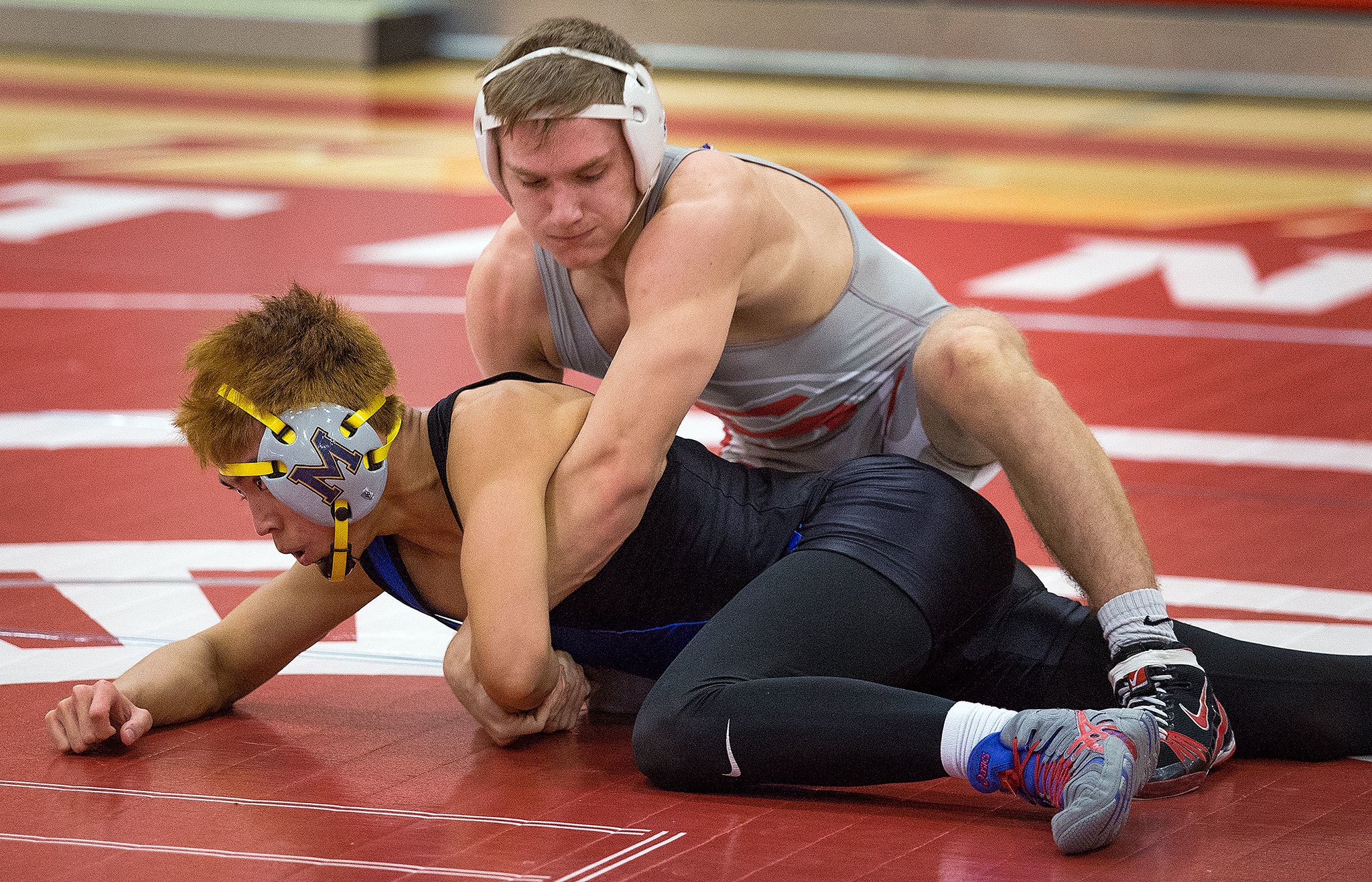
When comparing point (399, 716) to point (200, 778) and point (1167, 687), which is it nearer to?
point (200, 778)

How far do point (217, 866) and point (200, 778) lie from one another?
39 cm

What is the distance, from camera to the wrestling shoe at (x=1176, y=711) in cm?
299

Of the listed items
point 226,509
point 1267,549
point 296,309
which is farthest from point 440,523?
point 1267,549

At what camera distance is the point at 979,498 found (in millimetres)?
3193

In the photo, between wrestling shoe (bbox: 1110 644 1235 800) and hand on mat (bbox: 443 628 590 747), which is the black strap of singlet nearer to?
hand on mat (bbox: 443 628 590 747)

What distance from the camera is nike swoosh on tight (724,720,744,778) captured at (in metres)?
2.90

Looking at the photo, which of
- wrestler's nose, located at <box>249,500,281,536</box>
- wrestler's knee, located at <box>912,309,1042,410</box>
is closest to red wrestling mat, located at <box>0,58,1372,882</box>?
wrestler's nose, located at <box>249,500,281,536</box>

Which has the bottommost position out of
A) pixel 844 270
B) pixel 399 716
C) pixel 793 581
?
pixel 399 716

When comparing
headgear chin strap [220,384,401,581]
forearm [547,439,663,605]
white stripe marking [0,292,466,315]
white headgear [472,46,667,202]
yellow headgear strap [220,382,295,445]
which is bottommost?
white stripe marking [0,292,466,315]

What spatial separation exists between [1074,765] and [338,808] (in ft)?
3.65

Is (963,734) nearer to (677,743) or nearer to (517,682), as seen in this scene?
(677,743)

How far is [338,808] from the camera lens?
9.57ft

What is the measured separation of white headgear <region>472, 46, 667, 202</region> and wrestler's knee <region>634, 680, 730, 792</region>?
944 mm

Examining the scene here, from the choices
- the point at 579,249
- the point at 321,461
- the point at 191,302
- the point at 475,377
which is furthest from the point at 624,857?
the point at 191,302
